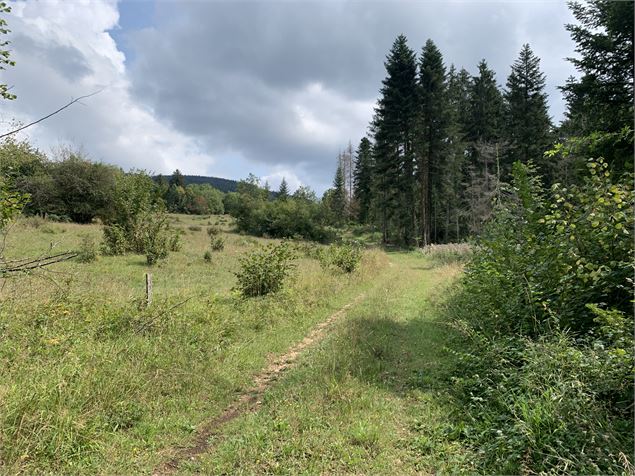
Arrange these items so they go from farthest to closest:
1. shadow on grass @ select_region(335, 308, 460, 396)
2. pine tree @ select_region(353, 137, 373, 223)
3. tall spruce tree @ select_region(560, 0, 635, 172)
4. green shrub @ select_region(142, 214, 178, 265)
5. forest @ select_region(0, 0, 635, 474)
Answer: pine tree @ select_region(353, 137, 373, 223), green shrub @ select_region(142, 214, 178, 265), tall spruce tree @ select_region(560, 0, 635, 172), shadow on grass @ select_region(335, 308, 460, 396), forest @ select_region(0, 0, 635, 474)

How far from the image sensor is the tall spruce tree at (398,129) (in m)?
35.0

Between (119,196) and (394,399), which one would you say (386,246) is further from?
(394,399)

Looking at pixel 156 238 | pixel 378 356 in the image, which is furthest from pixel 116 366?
pixel 156 238

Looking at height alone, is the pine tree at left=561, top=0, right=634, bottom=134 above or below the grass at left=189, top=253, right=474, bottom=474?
above

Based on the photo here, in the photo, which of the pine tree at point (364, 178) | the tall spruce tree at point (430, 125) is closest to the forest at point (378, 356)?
the tall spruce tree at point (430, 125)

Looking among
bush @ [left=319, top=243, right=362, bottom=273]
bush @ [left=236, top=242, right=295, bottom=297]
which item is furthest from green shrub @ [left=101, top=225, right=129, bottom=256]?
bush @ [left=319, top=243, right=362, bottom=273]

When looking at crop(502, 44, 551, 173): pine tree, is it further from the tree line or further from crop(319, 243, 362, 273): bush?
Answer: crop(319, 243, 362, 273): bush

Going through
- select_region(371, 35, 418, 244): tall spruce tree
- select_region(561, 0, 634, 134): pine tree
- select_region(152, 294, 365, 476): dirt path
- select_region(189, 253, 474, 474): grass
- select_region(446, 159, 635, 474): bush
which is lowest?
select_region(152, 294, 365, 476): dirt path

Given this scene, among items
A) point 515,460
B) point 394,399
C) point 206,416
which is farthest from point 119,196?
point 515,460

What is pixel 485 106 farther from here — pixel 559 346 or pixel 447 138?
pixel 559 346

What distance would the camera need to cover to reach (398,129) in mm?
35500

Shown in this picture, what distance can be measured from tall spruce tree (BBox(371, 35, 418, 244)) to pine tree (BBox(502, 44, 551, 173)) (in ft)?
29.6

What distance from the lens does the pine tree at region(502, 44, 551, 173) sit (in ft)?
109

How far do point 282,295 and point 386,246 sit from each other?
28.5 metres
